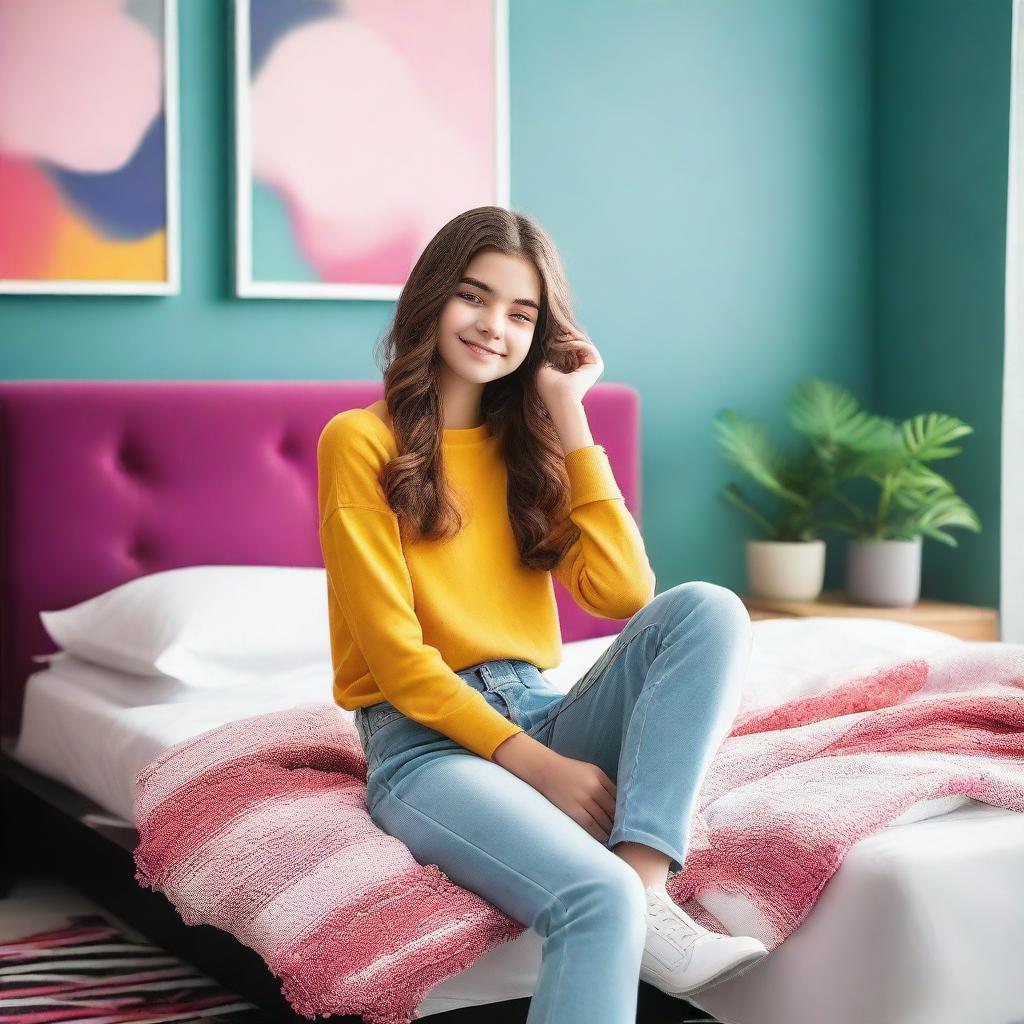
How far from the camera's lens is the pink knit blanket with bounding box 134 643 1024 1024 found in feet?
5.05

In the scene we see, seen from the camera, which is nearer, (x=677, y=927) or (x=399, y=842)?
(x=677, y=927)

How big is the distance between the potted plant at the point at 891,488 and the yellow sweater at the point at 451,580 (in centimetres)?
176

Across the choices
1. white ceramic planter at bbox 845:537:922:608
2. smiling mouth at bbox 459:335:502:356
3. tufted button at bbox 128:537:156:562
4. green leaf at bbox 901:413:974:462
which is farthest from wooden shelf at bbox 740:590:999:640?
smiling mouth at bbox 459:335:502:356

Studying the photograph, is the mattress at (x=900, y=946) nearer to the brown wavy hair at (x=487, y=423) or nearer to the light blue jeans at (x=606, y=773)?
the light blue jeans at (x=606, y=773)

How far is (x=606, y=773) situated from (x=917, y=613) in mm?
2012

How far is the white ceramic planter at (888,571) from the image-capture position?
3615 mm

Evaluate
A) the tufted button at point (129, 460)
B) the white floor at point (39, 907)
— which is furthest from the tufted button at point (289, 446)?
the white floor at point (39, 907)

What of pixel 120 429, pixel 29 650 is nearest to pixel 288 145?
pixel 120 429

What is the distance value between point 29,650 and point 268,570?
0.53 metres

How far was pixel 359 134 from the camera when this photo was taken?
3.25 meters

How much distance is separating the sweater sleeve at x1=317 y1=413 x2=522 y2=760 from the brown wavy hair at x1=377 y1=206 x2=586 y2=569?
1.6 inches

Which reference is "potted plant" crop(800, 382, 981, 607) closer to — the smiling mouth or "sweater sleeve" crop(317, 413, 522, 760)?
the smiling mouth

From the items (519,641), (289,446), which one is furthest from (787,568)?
(519,641)

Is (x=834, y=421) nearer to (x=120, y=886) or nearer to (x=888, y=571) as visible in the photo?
(x=888, y=571)
